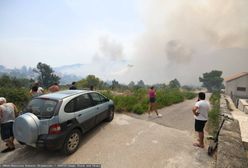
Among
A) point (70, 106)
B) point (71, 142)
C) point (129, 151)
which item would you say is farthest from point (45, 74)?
point (129, 151)

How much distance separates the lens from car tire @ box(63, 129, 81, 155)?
4.04 meters

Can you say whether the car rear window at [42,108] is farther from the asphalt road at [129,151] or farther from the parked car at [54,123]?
the asphalt road at [129,151]

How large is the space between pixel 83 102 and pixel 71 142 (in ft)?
4.20

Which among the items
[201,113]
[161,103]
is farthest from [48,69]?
[201,113]

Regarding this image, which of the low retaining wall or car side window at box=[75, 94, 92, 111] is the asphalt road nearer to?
the low retaining wall

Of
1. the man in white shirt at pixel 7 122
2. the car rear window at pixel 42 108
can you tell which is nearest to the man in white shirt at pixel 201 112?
the car rear window at pixel 42 108

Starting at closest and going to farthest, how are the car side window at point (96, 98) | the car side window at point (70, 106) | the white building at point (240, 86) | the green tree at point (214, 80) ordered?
the car side window at point (70, 106), the car side window at point (96, 98), the white building at point (240, 86), the green tree at point (214, 80)

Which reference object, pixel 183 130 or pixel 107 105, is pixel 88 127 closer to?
pixel 107 105

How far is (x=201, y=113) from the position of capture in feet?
14.4

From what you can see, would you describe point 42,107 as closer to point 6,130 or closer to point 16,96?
point 6,130

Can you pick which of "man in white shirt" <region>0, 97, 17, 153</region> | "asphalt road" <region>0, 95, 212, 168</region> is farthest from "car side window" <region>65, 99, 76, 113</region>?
"man in white shirt" <region>0, 97, 17, 153</region>

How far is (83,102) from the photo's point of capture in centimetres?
496

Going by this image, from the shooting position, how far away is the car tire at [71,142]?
404 cm

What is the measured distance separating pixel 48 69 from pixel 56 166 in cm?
8075
